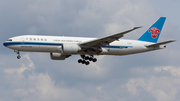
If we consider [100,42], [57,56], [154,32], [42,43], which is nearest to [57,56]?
[57,56]

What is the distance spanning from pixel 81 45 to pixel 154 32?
15557mm

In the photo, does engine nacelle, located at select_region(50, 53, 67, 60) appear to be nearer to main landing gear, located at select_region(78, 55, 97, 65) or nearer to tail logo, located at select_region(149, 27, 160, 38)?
main landing gear, located at select_region(78, 55, 97, 65)

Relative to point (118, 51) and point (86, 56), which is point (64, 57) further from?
point (118, 51)

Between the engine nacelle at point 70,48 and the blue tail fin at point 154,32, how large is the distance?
42.9ft

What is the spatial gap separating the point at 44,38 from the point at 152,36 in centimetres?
2008

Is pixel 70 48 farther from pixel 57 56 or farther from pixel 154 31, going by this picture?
pixel 154 31

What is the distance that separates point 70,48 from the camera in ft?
160

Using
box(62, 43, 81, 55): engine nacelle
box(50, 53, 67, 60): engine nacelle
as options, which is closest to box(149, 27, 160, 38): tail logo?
box(62, 43, 81, 55): engine nacelle

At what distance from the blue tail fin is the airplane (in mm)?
1488

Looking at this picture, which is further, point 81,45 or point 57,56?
point 57,56

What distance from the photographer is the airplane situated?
4853 cm

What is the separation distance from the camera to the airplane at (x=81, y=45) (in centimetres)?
4853

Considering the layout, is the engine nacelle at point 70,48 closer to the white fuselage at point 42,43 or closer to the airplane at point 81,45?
the airplane at point 81,45

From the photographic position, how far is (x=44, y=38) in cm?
4934
